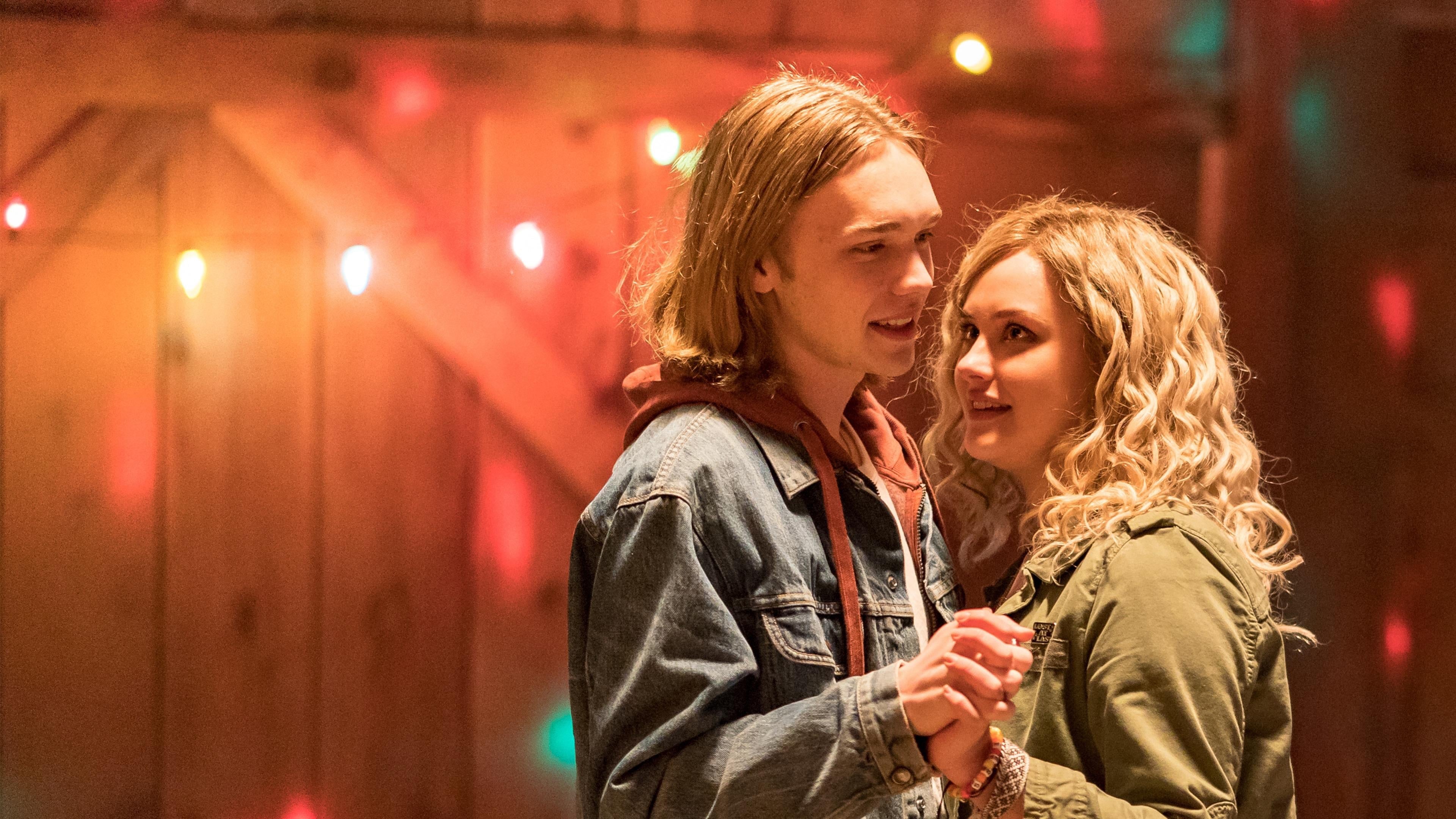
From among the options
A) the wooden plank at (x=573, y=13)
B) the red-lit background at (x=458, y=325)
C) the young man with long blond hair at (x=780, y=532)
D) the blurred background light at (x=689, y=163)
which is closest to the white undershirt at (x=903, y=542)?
the young man with long blond hair at (x=780, y=532)

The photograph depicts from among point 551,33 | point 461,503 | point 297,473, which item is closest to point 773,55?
point 551,33

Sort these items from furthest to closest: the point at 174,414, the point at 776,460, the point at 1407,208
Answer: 1. the point at 1407,208
2. the point at 174,414
3. the point at 776,460

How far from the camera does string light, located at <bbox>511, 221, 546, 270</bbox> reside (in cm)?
214

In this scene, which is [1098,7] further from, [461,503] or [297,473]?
[297,473]

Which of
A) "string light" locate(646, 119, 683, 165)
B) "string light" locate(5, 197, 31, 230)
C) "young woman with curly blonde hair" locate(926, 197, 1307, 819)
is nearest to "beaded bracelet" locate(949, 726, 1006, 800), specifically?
"young woman with curly blonde hair" locate(926, 197, 1307, 819)

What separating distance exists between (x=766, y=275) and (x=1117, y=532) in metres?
0.47

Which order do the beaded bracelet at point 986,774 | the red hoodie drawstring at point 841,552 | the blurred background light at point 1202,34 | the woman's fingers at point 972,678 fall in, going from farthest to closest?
the blurred background light at point 1202,34 → the red hoodie drawstring at point 841,552 → the beaded bracelet at point 986,774 → the woman's fingers at point 972,678

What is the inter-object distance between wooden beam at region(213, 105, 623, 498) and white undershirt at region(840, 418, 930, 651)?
0.75 metres

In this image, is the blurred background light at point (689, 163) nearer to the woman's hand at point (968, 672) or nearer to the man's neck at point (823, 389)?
the man's neck at point (823, 389)

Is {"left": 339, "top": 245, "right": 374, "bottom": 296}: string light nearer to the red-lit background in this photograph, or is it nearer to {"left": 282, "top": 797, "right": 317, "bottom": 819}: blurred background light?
the red-lit background

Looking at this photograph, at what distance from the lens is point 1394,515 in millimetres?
2234

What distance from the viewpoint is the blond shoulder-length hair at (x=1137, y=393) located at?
1426mm

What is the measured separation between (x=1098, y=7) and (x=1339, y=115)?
460mm

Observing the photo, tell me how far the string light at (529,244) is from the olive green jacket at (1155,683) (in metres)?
1.06
